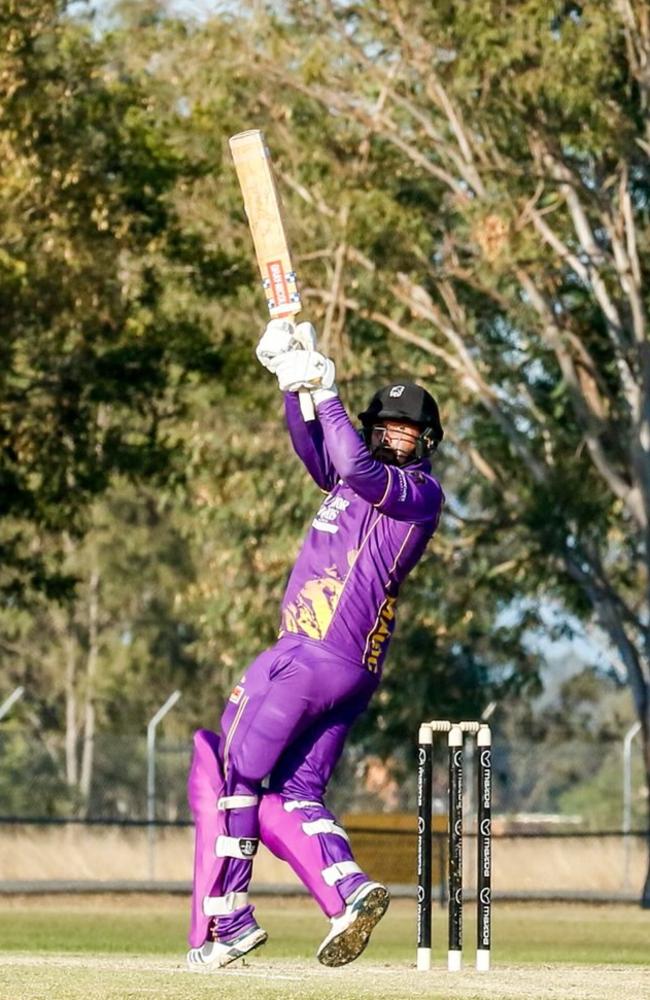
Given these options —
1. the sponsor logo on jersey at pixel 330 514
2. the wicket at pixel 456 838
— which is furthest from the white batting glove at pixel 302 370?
the wicket at pixel 456 838

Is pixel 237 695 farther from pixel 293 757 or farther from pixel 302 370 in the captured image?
pixel 302 370

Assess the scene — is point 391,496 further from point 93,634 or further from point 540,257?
point 93,634

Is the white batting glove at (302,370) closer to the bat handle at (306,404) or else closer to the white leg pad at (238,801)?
the bat handle at (306,404)

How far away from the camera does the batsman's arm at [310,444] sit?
30.1 ft

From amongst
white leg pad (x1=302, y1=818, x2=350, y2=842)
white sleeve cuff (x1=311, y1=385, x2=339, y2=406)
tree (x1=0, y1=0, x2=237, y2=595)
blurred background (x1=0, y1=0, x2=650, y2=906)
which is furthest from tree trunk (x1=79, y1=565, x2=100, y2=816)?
white sleeve cuff (x1=311, y1=385, x2=339, y2=406)

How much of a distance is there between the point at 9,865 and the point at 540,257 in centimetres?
1107

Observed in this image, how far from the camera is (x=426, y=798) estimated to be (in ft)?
31.2

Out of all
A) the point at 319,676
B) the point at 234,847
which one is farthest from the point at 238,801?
the point at 319,676

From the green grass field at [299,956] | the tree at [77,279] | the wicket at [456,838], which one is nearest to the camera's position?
the green grass field at [299,956]

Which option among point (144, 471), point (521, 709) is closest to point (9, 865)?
point (144, 471)

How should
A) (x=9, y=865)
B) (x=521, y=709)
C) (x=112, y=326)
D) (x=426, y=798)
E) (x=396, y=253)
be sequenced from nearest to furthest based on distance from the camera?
(x=426, y=798)
(x=112, y=326)
(x=396, y=253)
(x=9, y=865)
(x=521, y=709)

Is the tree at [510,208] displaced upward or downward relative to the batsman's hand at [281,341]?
upward

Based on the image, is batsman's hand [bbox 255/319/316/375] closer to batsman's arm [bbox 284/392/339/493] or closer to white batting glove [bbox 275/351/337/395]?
white batting glove [bbox 275/351/337/395]

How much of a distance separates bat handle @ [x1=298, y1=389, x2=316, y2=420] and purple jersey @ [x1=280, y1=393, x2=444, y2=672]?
2.0 inches
